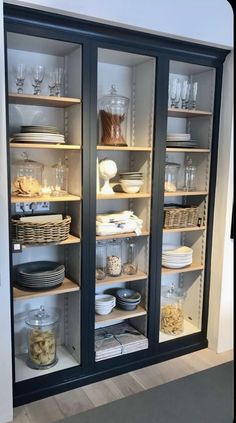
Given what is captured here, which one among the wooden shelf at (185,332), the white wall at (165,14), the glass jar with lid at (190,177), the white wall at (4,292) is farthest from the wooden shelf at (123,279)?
the white wall at (165,14)

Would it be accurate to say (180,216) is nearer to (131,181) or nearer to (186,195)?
(186,195)

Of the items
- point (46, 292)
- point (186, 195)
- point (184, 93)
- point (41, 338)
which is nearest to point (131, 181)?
point (186, 195)

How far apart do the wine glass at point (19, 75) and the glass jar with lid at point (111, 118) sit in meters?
0.54

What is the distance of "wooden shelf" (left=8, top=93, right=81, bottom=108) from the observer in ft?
6.73

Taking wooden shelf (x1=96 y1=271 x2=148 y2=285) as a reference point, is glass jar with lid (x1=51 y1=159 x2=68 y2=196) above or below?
above

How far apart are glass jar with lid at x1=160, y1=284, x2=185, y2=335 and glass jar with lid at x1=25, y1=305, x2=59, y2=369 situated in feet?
2.92

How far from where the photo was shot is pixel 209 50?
253 cm

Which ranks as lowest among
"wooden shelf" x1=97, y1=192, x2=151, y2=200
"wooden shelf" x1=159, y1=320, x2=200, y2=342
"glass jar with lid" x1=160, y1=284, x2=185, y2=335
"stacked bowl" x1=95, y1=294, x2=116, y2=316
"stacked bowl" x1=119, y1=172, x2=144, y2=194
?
"wooden shelf" x1=159, y1=320, x2=200, y2=342

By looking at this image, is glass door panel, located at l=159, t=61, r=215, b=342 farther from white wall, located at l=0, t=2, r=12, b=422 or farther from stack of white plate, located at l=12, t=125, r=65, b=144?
white wall, located at l=0, t=2, r=12, b=422

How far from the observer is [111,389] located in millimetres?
2387

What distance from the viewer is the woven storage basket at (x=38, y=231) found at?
212 cm

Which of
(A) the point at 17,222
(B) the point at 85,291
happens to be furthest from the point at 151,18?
(B) the point at 85,291

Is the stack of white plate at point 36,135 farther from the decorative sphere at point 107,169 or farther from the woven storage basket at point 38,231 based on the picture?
the woven storage basket at point 38,231

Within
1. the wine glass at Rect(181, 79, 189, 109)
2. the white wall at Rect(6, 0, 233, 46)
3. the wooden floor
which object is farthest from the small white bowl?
the wooden floor
